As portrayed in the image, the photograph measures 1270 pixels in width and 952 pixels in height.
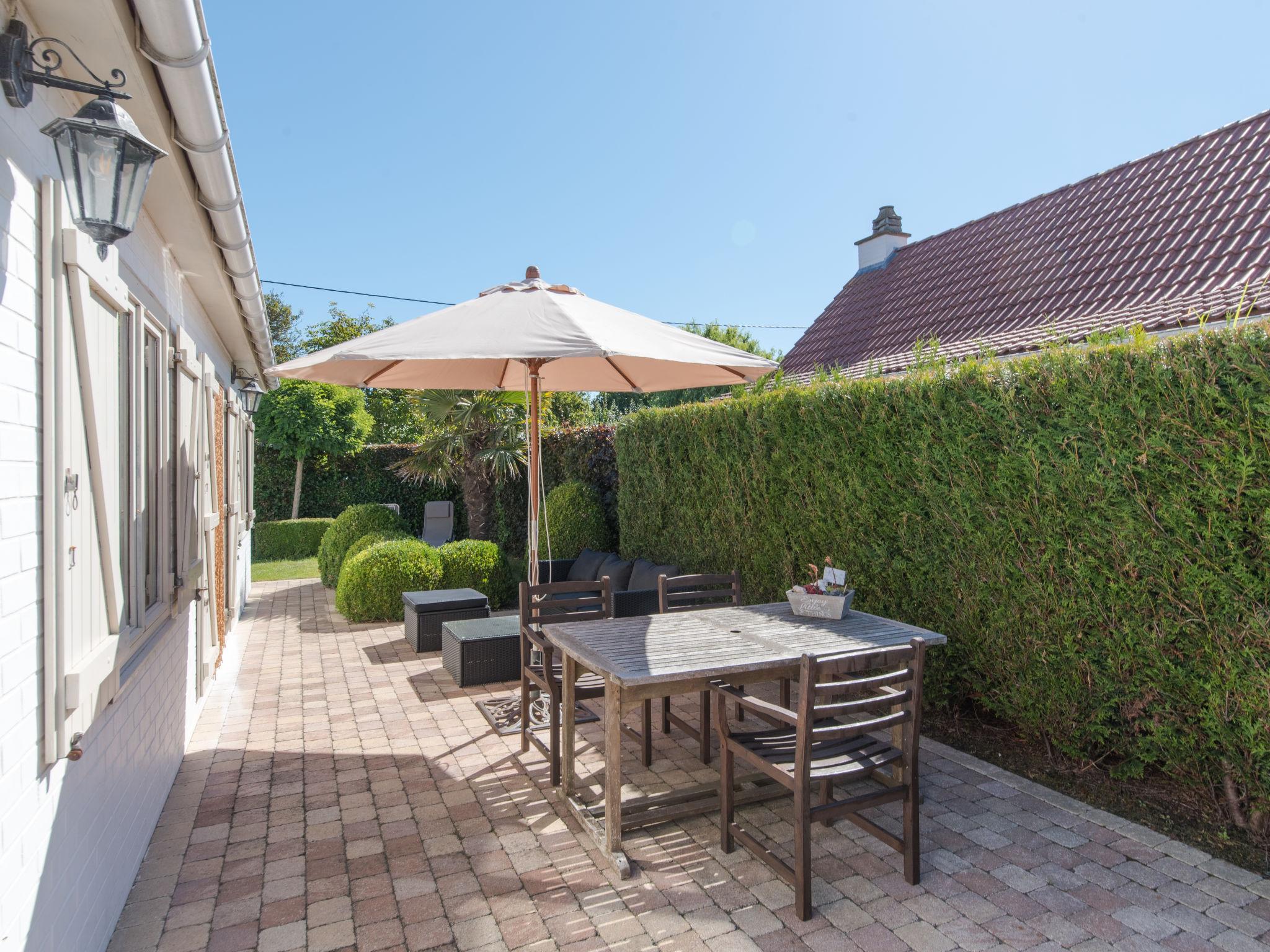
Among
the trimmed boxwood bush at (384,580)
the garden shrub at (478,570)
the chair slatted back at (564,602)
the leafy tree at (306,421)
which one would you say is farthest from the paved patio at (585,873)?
the leafy tree at (306,421)

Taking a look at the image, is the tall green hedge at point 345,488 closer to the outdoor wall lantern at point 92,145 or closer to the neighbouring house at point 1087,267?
the neighbouring house at point 1087,267

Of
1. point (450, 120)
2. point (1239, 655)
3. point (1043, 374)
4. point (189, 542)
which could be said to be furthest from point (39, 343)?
point (450, 120)

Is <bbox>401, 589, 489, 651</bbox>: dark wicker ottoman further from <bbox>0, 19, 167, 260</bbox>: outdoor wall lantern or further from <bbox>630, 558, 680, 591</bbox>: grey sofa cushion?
<bbox>0, 19, 167, 260</bbox>: outdoor wall lantern

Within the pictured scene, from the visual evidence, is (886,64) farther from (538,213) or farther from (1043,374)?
(538,213)

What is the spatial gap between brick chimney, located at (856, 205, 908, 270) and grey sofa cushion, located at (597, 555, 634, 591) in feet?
25.0

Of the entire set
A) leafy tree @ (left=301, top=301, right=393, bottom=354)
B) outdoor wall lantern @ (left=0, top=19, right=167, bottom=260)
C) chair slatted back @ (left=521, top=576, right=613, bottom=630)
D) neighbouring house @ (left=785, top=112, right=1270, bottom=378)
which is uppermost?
leafy tree @ (left=301, top=301, right=393, bottom=354)

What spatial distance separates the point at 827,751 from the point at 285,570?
11848 millimetres

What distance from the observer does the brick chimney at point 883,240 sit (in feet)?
40.7

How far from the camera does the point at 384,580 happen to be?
8.12 meters

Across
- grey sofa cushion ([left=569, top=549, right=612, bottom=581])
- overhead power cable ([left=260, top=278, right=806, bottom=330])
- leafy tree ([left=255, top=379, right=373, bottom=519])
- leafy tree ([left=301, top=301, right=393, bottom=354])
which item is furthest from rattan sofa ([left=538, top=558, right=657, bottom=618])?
leafy tree ([left=301, top=301, right=393, bottom=354])

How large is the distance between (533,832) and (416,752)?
131 cm

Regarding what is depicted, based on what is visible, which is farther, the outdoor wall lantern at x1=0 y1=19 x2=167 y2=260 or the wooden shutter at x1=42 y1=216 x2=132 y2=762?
the wooden shutter at x1=42 y1=216 x2=132 y2=762

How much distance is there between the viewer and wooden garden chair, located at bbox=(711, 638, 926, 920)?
273cm

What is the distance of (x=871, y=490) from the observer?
4801mm
